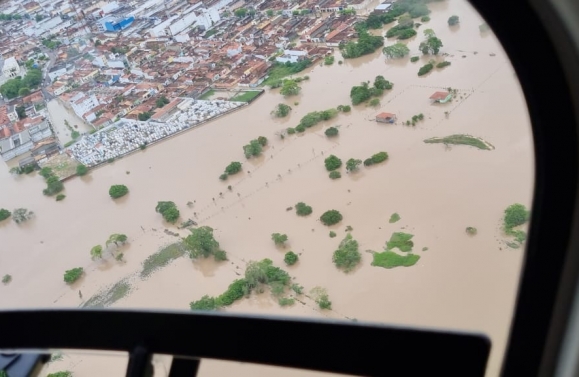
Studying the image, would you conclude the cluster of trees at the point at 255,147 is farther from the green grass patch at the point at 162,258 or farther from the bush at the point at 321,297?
the bush at the point at 321,297

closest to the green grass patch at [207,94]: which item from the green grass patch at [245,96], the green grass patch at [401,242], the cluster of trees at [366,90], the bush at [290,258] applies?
the green grass patch at [245,96]

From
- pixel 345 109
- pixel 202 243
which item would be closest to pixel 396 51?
pixel 345 109

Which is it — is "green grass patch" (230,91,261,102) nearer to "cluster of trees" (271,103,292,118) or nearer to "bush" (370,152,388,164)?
"cluster of trees" (271,103,292,118)

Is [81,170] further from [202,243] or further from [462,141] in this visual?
[462,141]

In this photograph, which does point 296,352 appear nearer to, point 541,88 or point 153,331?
point 153,331

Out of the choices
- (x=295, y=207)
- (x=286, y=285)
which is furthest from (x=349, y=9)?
(x=286, y=285)

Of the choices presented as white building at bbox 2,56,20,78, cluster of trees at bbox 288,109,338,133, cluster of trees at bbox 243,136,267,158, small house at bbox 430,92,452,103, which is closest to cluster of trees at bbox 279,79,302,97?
cluster of trees at bbox 288,109,338,133
